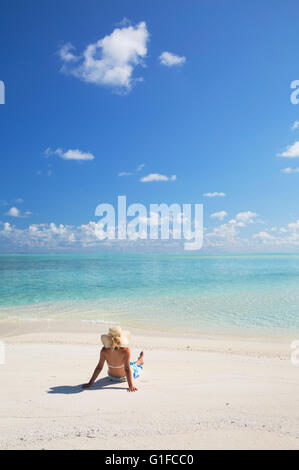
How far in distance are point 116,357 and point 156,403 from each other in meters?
1.43

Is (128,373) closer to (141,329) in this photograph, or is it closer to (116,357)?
(116,357)

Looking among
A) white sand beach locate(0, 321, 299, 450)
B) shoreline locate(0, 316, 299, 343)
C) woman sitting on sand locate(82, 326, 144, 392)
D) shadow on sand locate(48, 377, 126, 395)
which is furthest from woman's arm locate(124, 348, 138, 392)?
shoreline locate(0, 316, 299, 343)

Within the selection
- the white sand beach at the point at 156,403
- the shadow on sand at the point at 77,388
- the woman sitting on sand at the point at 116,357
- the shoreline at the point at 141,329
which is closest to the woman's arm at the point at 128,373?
the woman sitting on sand at the point at 116,357

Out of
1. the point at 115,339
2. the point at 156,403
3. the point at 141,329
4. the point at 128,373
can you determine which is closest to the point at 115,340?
the point at 115,339

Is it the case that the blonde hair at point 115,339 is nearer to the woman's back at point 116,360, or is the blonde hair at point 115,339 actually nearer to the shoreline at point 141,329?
the woman's back at point 116,360

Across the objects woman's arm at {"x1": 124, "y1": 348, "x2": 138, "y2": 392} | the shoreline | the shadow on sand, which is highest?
woman's arm at {"x1": 124, "y1": 348, "x2": 138, "y2": 392}

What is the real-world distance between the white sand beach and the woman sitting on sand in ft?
0.78

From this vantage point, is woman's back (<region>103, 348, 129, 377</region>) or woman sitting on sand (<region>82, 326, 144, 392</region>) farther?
woman's back (<region>103, 348, 129, 377</region>)

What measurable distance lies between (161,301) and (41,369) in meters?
14.7

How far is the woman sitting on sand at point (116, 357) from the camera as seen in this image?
247 inches

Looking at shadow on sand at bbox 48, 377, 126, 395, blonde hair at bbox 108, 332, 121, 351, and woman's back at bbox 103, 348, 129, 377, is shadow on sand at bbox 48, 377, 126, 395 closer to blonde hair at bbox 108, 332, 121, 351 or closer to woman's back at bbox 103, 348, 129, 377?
woman's back at bbox 103, 348, 129, 377

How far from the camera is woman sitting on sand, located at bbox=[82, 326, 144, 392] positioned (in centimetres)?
626
